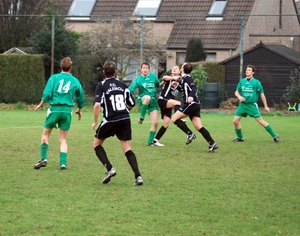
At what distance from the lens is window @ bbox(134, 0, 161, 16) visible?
144 ft

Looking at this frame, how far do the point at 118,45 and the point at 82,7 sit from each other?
31.9 ft

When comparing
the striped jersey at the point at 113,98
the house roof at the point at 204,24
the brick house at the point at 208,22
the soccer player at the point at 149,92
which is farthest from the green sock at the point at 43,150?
the house roof at the point at 204,24

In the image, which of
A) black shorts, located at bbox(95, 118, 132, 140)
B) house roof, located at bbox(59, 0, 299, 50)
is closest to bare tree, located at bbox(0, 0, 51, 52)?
house roof, located at bbox(59, 0, 299, 50)

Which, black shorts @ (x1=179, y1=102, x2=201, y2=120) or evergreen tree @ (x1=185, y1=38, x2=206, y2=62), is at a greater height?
evergreen tree @ (x1=185, y1=38, x2=206, y2=62)

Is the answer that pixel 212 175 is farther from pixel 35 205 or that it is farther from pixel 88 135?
pixel 88 135

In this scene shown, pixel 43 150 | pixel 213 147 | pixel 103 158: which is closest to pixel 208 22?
pixel 213 147

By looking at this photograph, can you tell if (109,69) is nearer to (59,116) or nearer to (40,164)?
(59,116)

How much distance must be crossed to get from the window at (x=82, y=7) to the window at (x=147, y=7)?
3108 millimetres

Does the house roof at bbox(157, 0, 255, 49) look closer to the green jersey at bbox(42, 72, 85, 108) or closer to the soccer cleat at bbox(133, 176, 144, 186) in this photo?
the green jersey at bbox(42, 72, 85, 108)

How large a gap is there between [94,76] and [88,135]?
1716 cm

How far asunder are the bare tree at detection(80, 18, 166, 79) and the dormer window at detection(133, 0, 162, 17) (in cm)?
516

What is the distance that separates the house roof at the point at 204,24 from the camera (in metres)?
41.1

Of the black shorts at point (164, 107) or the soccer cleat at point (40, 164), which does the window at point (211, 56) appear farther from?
the soccer cleat at point (40, 164)

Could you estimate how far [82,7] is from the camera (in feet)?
151
